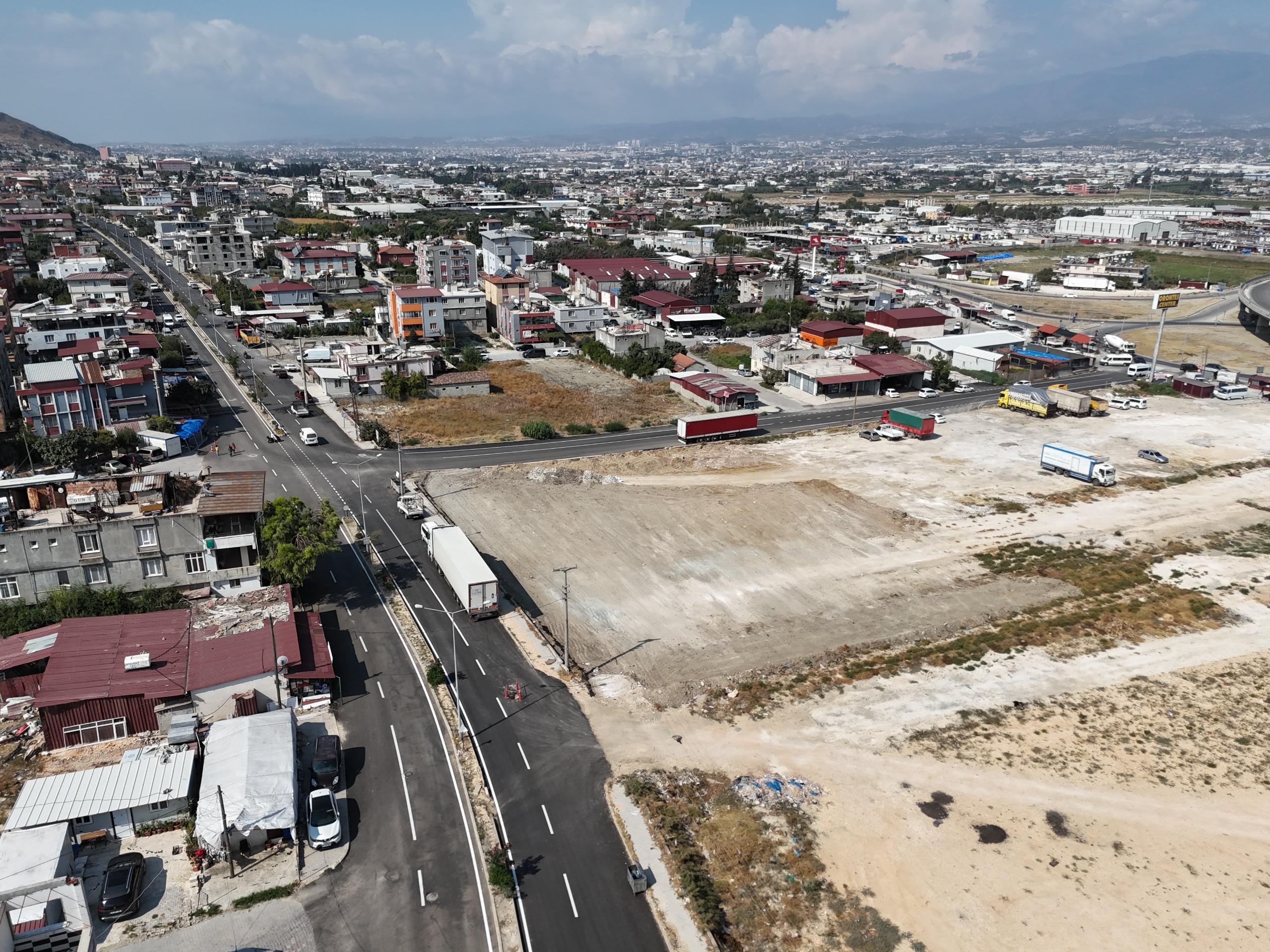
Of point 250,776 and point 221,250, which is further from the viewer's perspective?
point 221,250

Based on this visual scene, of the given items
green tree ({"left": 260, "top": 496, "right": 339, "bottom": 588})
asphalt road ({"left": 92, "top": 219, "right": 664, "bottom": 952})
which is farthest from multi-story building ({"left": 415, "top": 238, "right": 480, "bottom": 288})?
green tree ({"left": 260, "top": 496, "right": 339, "bottom": 588})

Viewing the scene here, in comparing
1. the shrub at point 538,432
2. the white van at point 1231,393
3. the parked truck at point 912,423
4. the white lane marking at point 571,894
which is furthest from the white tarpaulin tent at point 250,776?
the white van at point 1231,393

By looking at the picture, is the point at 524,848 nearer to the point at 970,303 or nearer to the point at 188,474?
the point at 188,474

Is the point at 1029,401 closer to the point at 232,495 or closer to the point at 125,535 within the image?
the point at 232,495

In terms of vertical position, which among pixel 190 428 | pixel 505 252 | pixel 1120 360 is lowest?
pixel 1120 360

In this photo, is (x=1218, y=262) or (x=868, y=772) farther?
(x=1218, y=262)

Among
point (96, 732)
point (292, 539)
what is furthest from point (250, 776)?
point (292, 539)

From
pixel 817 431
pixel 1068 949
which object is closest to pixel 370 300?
pixel 817 431

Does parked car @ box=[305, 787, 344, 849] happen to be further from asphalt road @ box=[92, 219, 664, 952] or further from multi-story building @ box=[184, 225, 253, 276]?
multi-story building @ box=[184, 225, 253, 276]
